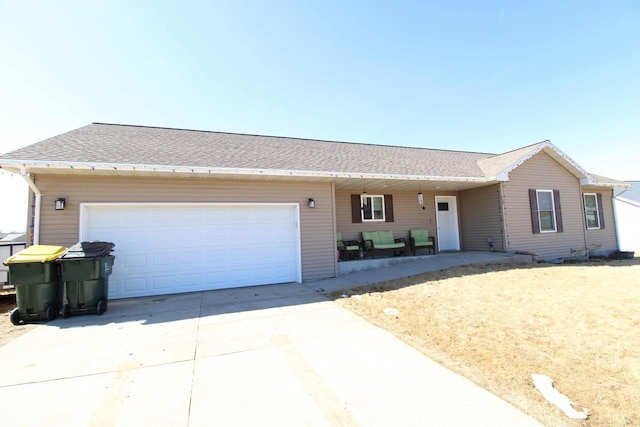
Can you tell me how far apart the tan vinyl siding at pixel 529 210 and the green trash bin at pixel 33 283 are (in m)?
12.3

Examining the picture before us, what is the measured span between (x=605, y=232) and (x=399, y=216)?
9582 millimetres

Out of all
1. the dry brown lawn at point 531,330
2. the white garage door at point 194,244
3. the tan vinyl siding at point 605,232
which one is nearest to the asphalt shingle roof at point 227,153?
the white garage door at point 194,244

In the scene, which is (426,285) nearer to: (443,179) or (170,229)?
(443,179)

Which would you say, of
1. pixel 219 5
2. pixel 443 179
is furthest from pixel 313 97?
pixel 443 179

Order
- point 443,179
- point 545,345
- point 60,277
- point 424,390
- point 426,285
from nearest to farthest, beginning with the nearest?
point 424,390
point 545,345
point 60,277
point 426,285
point 443,179

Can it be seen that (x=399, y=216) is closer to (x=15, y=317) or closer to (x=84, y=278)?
(x=84, y=278)

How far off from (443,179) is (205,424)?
8.93 metres

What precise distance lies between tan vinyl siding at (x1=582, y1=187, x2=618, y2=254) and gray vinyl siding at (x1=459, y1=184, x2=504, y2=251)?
193 inches

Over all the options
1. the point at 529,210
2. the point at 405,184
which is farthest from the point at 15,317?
the point at 529,210

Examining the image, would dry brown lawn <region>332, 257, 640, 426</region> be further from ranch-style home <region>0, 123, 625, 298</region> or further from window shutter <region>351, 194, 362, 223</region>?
window shutter <region>351, 194, 362, 223</region>

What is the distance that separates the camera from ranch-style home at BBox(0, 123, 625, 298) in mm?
6258

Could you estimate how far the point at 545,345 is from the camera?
3.36 metres

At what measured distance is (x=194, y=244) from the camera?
7.02 m

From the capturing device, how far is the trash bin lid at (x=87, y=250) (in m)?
5.21
